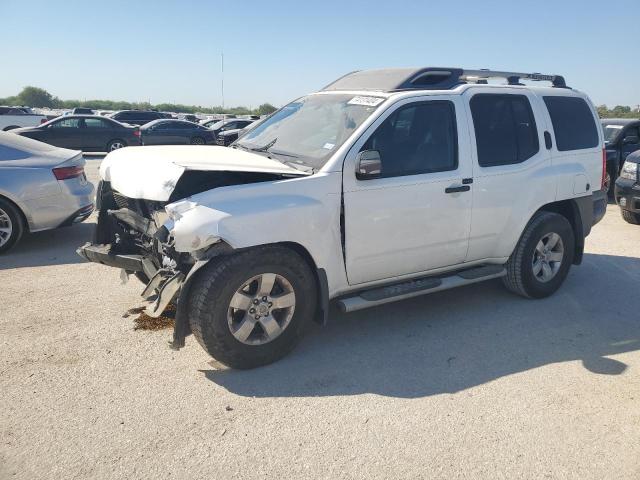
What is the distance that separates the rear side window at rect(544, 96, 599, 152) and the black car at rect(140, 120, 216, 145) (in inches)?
715

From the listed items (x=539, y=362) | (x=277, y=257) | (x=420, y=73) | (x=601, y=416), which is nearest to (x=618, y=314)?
(x=539, y=362)

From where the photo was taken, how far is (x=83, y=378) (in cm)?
357

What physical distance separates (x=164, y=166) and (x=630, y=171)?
25.1ft

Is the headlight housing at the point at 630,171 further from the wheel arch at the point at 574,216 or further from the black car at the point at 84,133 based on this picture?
the black car at the point at 84,133

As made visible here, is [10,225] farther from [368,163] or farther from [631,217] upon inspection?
[631,217]

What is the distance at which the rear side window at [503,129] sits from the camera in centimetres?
455

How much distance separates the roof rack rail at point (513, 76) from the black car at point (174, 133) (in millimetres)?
17834

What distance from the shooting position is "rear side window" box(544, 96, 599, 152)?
5.11 metres

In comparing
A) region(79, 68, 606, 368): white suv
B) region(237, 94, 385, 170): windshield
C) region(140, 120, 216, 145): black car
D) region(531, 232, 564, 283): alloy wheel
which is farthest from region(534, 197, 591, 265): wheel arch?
region(140, 120, 216, 145): black car

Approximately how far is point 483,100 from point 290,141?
174 cm

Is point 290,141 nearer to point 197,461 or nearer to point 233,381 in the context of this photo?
point 233,381

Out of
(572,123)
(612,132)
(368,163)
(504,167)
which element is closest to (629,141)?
(612,132)

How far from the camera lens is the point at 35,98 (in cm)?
→ 7606

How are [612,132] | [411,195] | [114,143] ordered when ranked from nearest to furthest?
[411,195] → [612,132] → [114,143]
